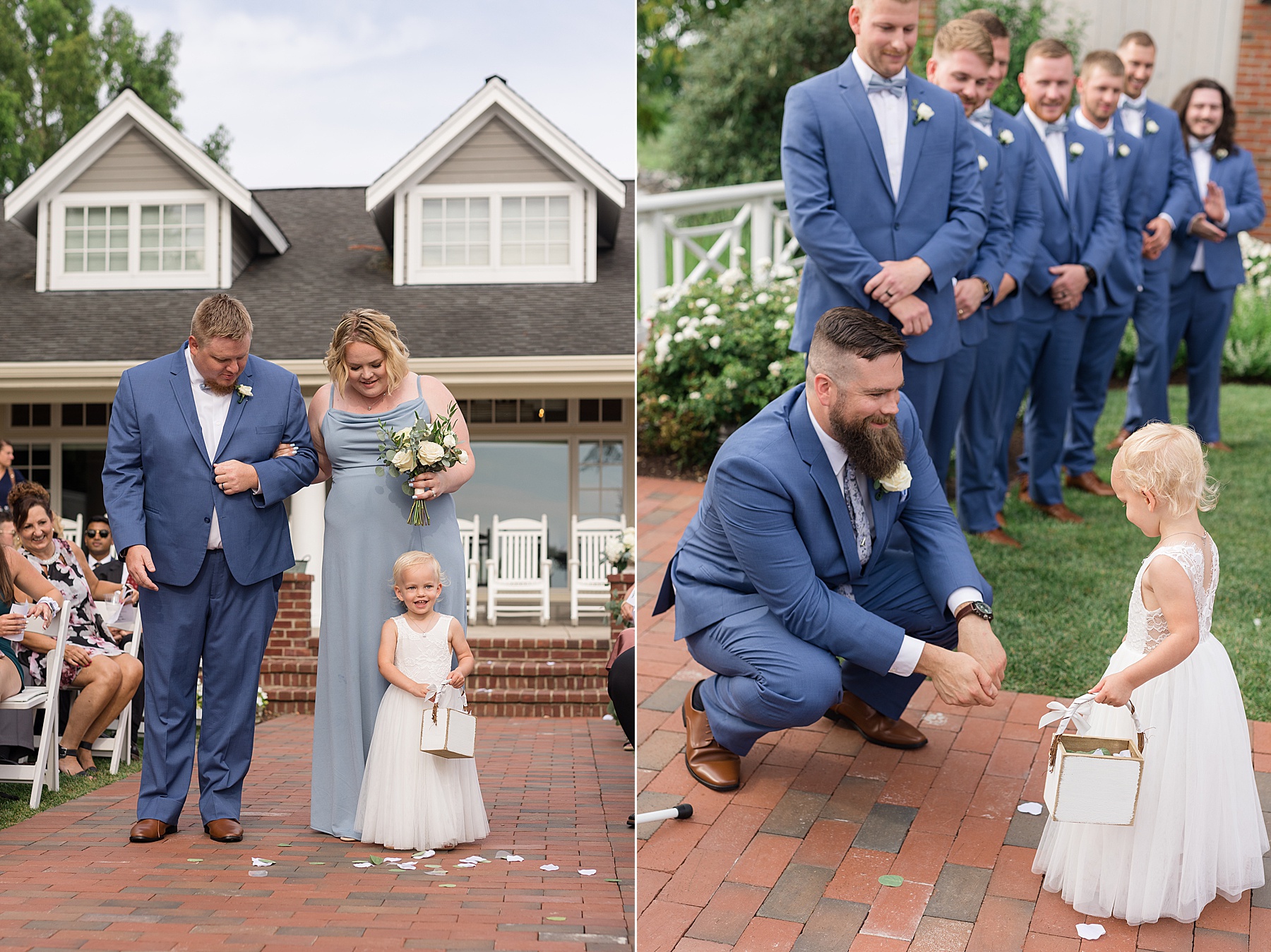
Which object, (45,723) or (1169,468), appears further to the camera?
(45,723)

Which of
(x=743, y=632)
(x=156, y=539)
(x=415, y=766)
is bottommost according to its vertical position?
(x=415, y=766)

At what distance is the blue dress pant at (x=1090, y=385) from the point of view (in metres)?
6.53

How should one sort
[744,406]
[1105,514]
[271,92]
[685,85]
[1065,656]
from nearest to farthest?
[1065,656]
[1105,514]
[271,92]
[744,406]
[685,85]

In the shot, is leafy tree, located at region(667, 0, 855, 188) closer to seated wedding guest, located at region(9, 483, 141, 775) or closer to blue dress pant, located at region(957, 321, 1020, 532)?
blue dress pant, located at region(957, 321, 1020, 532)

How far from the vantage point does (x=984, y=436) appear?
560cm

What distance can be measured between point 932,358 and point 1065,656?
1264 mm

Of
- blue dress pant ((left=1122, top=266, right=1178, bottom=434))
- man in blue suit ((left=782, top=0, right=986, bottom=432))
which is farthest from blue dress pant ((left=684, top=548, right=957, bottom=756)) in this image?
blue dress pant ((left=1122, top=266, right=1178, bottom=434))

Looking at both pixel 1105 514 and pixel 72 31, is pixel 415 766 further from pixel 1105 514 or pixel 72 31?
pixel 72 31

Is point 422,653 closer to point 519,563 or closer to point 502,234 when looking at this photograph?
point 519,563

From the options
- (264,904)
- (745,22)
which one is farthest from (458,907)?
(745,22)

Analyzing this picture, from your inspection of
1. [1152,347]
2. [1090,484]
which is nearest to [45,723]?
[1090,484]

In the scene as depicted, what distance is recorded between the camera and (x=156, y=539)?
3486 millimetres

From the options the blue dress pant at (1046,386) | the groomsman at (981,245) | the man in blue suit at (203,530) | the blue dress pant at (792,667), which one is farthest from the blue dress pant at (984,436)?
the man in blue suit at (203,530)

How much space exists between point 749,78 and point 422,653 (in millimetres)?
12223
